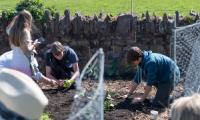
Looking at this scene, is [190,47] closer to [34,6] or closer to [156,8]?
[34,6]

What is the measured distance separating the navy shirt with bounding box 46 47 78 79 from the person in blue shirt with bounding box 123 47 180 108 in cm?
103

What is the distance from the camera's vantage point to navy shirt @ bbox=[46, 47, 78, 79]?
368 inches

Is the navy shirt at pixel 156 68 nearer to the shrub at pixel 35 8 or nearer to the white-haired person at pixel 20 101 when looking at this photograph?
the shrub at pixel 35 8

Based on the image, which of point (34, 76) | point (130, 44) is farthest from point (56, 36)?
point (34, 76)

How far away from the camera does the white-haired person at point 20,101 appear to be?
3.24 meters

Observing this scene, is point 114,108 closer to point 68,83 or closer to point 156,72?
point 156,72

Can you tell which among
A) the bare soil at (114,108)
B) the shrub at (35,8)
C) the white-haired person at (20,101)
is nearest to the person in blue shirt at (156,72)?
the bare soil at (114,108)

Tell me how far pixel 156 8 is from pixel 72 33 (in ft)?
23.6

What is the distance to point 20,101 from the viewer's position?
3.24 m

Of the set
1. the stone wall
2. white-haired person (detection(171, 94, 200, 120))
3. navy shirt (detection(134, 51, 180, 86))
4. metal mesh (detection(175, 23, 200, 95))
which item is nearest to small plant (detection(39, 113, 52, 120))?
navy shirt (detection(134, 51, 180, 86))

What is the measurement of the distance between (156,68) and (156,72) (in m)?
0.07

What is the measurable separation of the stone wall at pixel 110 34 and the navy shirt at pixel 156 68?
202cm

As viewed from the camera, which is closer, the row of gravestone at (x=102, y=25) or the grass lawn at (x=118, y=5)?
the row of gravestone at (x=102, y=25)

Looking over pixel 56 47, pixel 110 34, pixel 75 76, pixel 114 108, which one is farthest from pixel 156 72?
pixel 110 34
